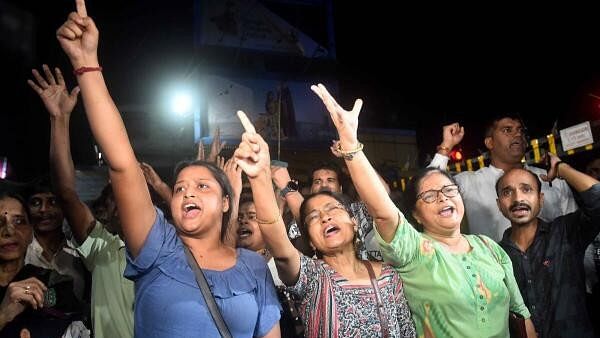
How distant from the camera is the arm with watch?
3.57 metres

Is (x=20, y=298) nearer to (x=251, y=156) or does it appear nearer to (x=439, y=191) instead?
(x=251, y=156)

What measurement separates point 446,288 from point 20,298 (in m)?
2.37

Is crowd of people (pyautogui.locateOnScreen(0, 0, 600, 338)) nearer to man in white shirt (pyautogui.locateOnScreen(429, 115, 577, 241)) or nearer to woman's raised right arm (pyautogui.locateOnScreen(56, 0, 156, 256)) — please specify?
woman's raised right arm (pyautogui.locateOnScreen(56, 0, 156, 256))

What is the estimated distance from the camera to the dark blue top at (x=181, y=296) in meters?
1.89

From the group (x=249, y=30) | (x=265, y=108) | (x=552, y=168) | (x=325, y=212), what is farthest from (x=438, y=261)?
(x=249, y=30)

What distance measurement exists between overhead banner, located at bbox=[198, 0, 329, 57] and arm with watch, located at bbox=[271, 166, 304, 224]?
15195 mm

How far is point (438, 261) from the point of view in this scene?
2.51 m

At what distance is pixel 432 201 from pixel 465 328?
797 mm

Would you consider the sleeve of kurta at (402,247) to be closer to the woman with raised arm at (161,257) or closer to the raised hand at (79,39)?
the woman with raised arm at (161,257)

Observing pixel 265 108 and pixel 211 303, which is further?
pixel 265 108

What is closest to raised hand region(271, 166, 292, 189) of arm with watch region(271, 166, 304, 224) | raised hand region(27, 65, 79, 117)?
arm with watch region(271, 166, 304, 224)

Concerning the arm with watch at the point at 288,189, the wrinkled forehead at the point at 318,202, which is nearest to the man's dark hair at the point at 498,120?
the arm with watch at the point at 288,189

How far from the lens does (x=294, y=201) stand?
358 centimetres

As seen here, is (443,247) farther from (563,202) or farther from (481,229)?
(563,202)
